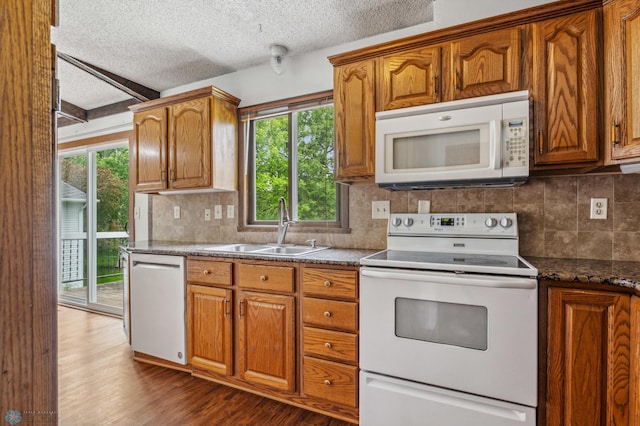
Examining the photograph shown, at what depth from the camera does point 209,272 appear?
218cm

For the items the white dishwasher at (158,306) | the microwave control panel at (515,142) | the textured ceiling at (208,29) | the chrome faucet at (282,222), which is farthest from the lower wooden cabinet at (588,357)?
the white dishwasher at (158,306)

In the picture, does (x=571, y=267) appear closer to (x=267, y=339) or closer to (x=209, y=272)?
(x=267, y=339)

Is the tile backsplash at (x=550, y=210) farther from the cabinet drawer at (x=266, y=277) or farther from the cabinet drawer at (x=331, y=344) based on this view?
the cabinet drawer at (x=331, y=344)

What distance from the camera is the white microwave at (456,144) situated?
1.62 m

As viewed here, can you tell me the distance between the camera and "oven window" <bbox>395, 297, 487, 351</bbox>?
148cm

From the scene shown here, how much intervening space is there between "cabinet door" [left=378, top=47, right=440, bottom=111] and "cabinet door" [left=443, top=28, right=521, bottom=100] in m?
0.07

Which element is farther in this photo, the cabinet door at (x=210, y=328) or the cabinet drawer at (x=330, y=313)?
the cabinet door at (x=210, y=328)

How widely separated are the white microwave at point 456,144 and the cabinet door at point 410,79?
0.32ft

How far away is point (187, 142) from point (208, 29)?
34.9 inches

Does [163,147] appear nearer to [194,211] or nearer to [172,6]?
[194,211]

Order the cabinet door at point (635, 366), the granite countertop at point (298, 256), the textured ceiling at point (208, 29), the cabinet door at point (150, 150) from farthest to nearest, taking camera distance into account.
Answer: the cabinet door at point (150, 150)
the textured ceiling at point (208, 29)
the granite countertop at point (298, 256)
the cabinet door at point (635, 366)

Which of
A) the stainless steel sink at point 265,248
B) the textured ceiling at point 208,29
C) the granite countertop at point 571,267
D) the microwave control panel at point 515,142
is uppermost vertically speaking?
the textured ceiling at point 208,29

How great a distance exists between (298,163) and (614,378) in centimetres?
224

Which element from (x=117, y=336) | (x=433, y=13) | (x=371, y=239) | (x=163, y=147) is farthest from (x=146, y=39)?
(x=117, y=336)
